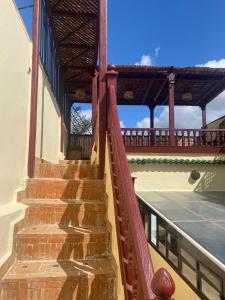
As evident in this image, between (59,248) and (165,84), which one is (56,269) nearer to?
(59,248)

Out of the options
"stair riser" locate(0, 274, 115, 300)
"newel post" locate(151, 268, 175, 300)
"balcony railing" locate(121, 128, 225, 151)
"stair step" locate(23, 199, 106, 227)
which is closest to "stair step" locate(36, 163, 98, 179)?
"stair step" locate(23, 199, 106, 227)

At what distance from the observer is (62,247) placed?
247 cm

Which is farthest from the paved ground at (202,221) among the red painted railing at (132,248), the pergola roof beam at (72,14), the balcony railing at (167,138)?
the pergola roof beam at (72,14)

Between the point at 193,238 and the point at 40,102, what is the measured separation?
289cm

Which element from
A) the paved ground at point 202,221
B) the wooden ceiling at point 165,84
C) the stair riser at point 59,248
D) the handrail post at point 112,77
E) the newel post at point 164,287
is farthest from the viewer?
the wooden ceiling at point 165,84

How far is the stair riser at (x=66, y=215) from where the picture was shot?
2840 mm

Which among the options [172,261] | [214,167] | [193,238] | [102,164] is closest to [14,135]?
[102,164]

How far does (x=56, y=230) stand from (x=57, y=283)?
0.59m

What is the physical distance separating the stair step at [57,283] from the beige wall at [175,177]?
5.61 m

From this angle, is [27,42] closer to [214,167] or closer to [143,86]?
[214,167]

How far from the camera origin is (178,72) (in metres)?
9.21

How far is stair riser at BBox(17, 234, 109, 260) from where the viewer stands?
243 centimetres

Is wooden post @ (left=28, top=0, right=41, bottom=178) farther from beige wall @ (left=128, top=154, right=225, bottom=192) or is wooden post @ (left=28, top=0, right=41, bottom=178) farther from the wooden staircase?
beige wall @ (left=128, top=154, right=225, bottom=192)

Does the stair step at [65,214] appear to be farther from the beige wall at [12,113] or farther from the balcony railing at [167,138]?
the balcony railing at [167,138]
